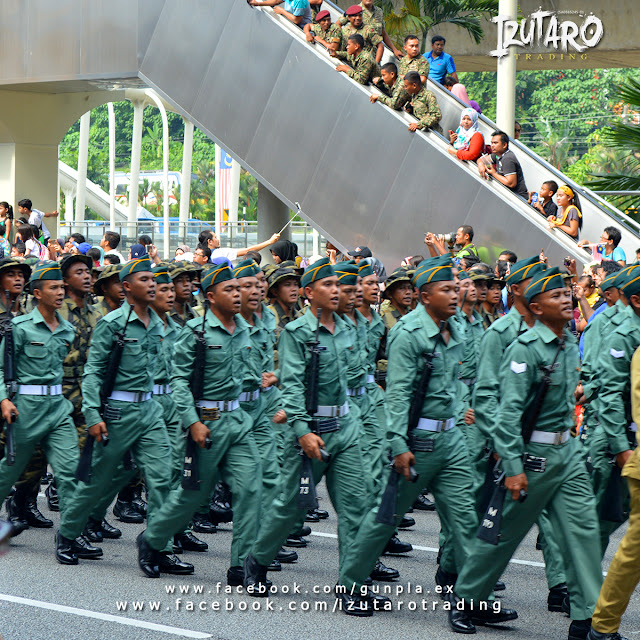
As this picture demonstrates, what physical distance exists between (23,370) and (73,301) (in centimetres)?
140

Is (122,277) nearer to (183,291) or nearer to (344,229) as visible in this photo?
(183,291)

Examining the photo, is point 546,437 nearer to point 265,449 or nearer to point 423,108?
point 265,449

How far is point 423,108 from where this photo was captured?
15984 mm

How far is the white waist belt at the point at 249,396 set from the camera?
8.24m

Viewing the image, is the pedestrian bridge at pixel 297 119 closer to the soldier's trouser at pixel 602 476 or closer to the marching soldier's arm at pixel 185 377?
the soldier's trouser at pixel 602 476

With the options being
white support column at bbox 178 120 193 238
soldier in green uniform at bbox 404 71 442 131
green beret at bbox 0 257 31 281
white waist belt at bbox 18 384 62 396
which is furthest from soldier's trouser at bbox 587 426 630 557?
white support column at bbox 178 120 193 238

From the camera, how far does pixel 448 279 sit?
712 cm

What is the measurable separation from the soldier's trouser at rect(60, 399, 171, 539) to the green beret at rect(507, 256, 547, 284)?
2.62 m

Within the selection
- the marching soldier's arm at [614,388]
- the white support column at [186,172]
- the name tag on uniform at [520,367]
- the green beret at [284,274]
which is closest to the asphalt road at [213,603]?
the marching soldier's arm at [614,388]

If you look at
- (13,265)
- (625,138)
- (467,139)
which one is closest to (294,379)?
(13,265)

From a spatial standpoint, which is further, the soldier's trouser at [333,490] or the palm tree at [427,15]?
the palm tree at [427,15]

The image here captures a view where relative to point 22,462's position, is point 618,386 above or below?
above

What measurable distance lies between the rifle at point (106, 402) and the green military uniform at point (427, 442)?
6.61 feet

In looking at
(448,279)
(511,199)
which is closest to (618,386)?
(448,279)
